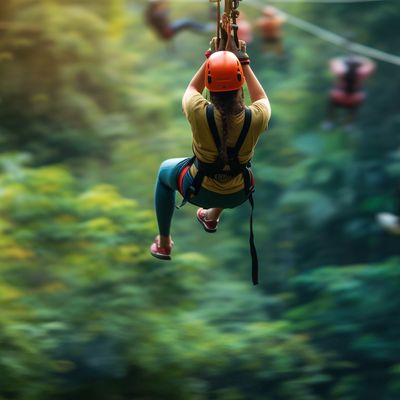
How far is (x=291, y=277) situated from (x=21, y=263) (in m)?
3.19

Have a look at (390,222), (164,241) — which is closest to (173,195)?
(164,241)

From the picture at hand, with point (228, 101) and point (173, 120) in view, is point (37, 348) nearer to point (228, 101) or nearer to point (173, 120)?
point (173, 120)

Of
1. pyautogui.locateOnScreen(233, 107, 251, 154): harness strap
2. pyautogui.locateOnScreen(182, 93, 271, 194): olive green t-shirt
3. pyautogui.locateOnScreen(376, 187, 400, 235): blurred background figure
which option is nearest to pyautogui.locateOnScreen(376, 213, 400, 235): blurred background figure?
pyautogui.locateOnScreen(376, 187, 400, 235): blurred background figure

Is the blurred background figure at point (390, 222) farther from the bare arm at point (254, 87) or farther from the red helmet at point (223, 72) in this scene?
the red helmet at point (223, 72)

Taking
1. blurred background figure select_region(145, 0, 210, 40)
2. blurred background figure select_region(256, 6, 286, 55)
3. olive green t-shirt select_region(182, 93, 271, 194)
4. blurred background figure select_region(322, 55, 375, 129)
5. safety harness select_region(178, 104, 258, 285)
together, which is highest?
blurred background figure select_region(256, 6, 286, 55)

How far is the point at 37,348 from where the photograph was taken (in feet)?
20.8

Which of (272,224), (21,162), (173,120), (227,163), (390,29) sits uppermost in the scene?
(390,29)

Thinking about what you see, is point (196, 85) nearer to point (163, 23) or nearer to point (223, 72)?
point (223, 72)

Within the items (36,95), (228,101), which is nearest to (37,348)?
(36,95)

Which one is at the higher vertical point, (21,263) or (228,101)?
(21,263)

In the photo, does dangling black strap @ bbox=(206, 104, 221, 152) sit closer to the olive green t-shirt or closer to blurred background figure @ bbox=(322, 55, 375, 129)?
the olive green t-shirt

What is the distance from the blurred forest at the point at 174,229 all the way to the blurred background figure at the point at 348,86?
0.21m

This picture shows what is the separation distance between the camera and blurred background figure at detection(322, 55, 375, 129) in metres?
8.73

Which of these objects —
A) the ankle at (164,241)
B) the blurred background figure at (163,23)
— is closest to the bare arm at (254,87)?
the ankle at (164,241)
